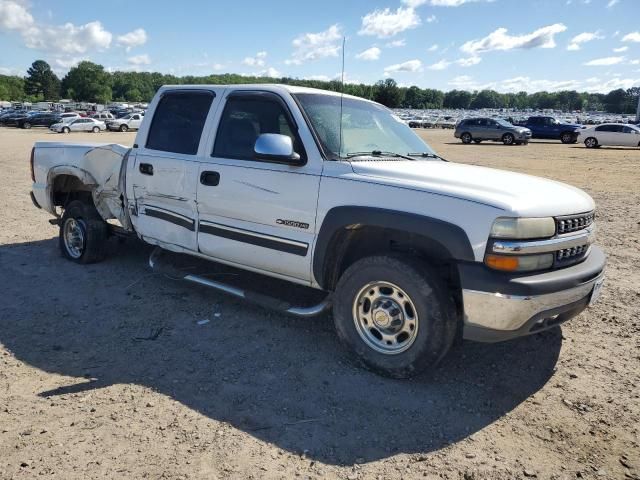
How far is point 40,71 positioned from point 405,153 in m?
195

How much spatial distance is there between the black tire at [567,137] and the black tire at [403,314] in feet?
124

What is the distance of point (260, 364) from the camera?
12.5 ft

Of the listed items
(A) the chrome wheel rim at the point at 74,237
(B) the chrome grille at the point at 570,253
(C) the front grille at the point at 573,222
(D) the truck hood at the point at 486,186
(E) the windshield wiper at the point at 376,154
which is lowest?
(A) the chrome wheel rim at the point at 74,237

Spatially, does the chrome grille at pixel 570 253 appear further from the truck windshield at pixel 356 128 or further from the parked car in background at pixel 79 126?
the parked car in background at pixel 79 126

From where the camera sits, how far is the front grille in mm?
3297

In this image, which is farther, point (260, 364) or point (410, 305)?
point (260, 364)

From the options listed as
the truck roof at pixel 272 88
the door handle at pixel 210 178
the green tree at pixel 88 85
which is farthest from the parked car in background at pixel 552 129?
the green tree at pixel 88 85

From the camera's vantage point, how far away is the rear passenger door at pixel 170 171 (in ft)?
15.2

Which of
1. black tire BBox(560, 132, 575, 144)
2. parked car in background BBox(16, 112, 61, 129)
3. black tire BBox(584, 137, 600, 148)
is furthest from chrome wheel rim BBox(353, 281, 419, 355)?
parked car in background BBox(16, 112, 61, 129)

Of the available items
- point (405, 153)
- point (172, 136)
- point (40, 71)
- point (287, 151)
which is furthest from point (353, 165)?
point (40, 71)

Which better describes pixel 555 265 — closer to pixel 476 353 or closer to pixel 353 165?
pixel 476 353

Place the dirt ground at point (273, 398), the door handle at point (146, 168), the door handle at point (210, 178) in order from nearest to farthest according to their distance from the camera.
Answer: the dirt ground at point (273, 398), the door handle at point (210, 178), the door handle at point (146, 168)

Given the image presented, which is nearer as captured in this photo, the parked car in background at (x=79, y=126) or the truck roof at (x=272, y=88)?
the truck roof at (x=272, y=88)

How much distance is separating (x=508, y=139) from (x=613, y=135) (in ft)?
20.0
